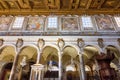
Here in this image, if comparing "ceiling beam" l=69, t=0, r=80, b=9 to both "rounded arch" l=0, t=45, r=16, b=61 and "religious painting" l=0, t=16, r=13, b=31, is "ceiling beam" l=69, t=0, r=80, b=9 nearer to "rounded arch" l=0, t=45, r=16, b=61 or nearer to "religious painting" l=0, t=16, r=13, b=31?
"religious painting" l=0, t=16, r=13, b=31

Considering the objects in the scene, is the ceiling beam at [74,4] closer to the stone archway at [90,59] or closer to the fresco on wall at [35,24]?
the fresco on wall at [35,24]

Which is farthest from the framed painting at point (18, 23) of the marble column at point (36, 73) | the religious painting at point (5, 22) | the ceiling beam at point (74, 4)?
the marble column at point (36, 73)

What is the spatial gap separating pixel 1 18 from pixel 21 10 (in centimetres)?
211

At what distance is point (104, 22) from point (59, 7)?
15.0 ft

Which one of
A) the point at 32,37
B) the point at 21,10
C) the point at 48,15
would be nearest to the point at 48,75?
the point at 32,37

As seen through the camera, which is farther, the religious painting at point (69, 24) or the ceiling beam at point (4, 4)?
the religious painting at point (69, 24)

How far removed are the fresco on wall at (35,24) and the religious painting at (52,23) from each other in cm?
58

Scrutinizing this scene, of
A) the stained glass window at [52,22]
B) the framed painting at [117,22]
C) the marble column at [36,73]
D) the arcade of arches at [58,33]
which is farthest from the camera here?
the stained glass window at [52,22]

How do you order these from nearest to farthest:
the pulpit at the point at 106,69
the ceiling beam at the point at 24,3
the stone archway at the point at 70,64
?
1. the pulpit at the point at 106,69
2. the ceiling beam at the point at 24,3
3. the stone archway at the point at 70,64

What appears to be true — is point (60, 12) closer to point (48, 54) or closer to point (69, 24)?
point (69, 24)

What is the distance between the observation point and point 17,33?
11.9 meters

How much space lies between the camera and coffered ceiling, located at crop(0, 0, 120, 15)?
12.4 m

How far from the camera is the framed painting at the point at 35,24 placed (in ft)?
40.7

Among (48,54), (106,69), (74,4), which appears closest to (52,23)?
(74,4)
